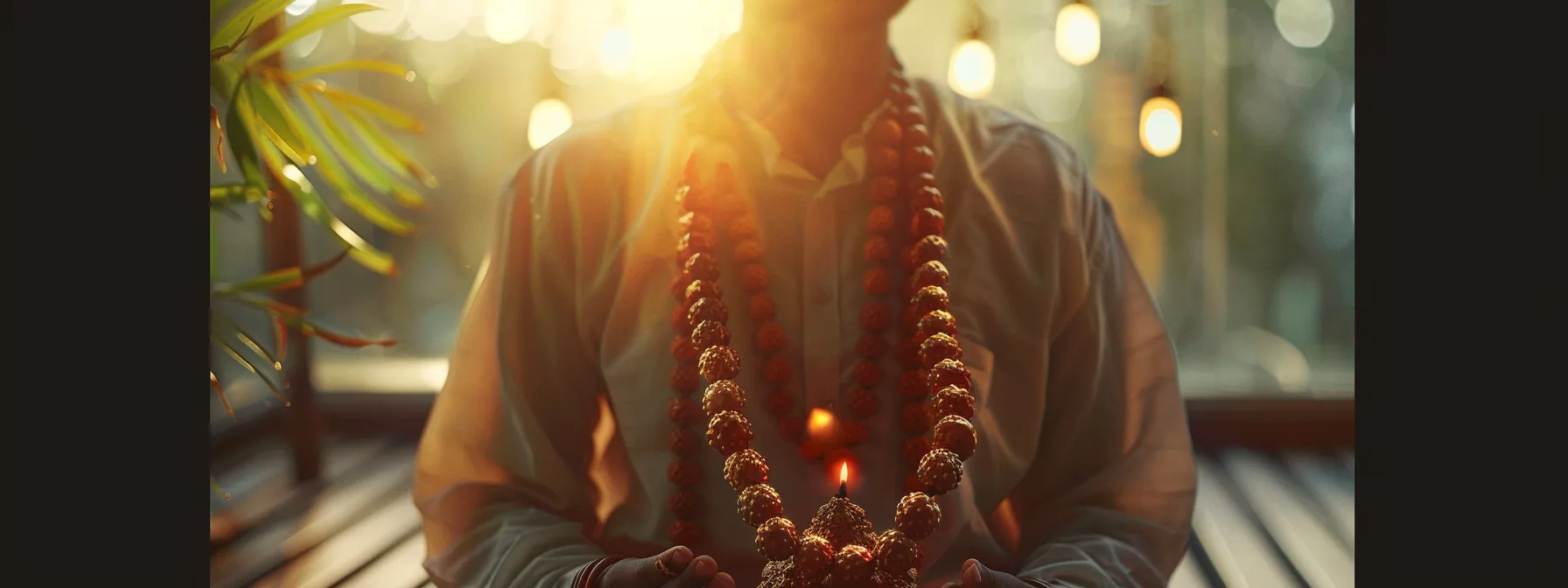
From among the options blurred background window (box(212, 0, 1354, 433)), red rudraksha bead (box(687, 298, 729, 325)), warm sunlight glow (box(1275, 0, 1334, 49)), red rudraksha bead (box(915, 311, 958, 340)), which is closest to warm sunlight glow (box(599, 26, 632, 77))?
blurred background window (box(212, 0, 1354, 433))

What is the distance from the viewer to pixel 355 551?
39.0 inches

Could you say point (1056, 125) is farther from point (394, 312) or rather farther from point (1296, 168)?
point (394, 312)

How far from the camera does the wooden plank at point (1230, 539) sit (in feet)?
3.27

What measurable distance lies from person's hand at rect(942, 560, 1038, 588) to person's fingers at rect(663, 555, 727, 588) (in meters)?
0.18

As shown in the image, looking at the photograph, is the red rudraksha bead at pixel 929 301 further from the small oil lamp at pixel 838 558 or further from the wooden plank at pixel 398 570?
the wooden plank at pixel 398 570

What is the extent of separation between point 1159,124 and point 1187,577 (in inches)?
15.6

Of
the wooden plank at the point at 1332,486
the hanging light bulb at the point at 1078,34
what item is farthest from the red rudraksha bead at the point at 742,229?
the wooden plank at the point at 1332,486

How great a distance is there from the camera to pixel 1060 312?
0.90m

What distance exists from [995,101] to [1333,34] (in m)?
0.30

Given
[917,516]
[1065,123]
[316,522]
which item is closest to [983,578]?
[917,516]

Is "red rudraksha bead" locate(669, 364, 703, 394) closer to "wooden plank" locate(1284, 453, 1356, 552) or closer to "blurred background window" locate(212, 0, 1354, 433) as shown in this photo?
"blurred background window" locate(212, 0, 1354, 433)

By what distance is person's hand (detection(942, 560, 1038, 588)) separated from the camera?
2.60ft

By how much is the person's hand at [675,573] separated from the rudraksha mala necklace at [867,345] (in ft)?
0.13

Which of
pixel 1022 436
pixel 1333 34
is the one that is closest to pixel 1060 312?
pixel 1022 436
